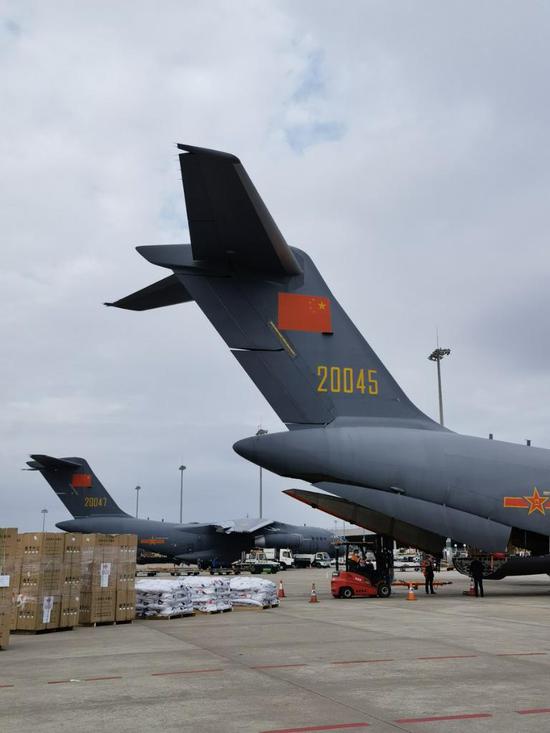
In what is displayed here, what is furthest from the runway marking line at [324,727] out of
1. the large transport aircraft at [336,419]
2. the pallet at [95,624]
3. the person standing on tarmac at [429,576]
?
the person standing on tarmac at [429,576]

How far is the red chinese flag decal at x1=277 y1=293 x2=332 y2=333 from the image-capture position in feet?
56.8

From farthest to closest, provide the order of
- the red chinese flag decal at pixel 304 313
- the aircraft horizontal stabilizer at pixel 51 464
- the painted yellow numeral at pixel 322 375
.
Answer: the aircraft horizontal stabilizer at pixel 51 464 < the painted yellow numeral at pixel 322 375 < the red chinese flag decal at pixel 304 313

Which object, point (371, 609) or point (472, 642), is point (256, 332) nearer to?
point (371, 609)

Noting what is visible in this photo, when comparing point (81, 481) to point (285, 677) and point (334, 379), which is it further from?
point (285, 677)

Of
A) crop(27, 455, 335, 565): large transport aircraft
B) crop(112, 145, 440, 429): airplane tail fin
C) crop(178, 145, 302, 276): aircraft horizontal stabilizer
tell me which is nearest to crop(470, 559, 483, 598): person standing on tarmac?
crop(112, 145, 440, 429): airplane tail fin

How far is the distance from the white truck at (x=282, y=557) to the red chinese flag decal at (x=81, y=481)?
1389 centimetres

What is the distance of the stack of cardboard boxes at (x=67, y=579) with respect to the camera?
41.3 feet

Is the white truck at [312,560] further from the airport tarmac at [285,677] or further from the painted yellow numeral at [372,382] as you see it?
the airport tarmac at [285,677]

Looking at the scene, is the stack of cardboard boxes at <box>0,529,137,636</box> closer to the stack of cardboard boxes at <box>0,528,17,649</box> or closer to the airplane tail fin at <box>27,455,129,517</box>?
the stack of cardboard boxes at <box>0,528,17,649</box>

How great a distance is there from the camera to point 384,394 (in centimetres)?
1902

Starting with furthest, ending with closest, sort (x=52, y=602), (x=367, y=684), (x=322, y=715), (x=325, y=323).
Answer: (x=325, y=323) < (x=52, y=602) < (x=367, y=684) < (x=322, y=715)

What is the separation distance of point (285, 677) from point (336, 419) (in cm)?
1058

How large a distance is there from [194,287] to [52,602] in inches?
293

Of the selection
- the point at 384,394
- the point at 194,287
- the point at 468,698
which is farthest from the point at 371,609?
the point at 468,698
